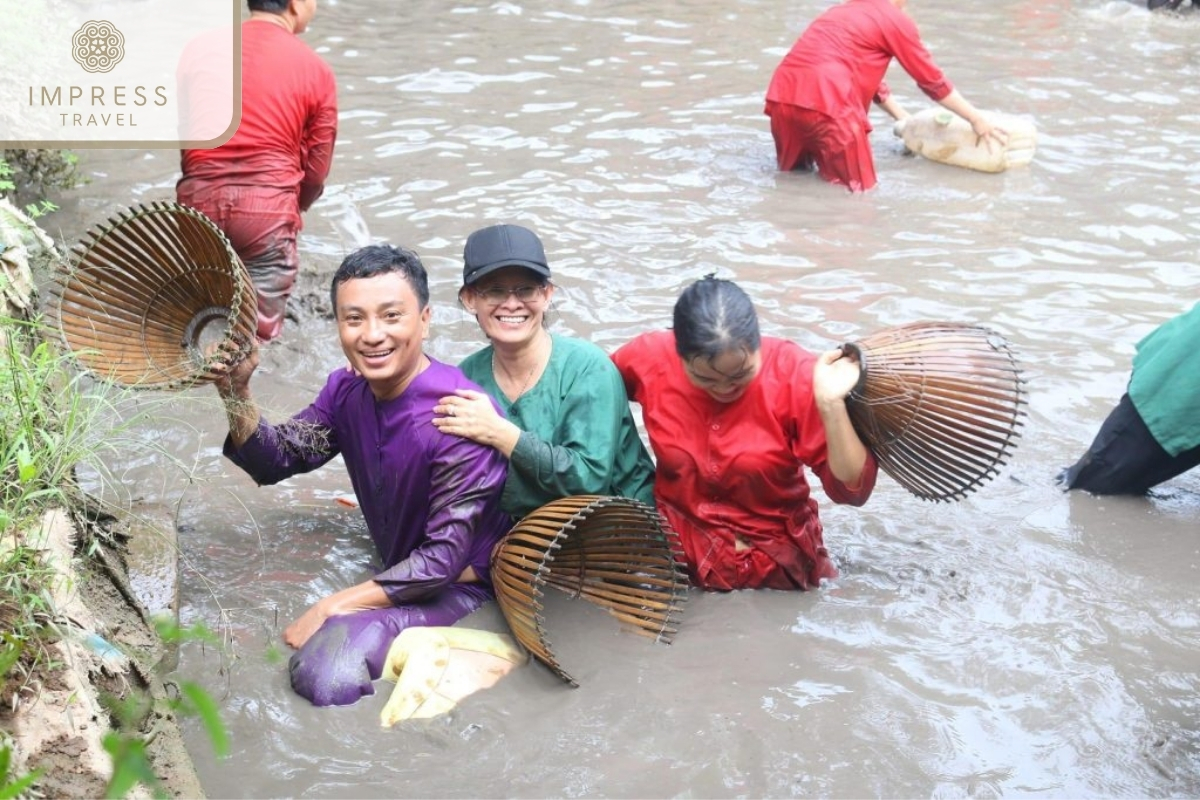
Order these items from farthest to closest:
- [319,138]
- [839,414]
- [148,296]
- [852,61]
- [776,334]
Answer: [852,61] < [776,334] < [319,138] < [148,296] < [839,414]

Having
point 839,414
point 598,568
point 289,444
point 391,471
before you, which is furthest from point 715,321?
point 289,444

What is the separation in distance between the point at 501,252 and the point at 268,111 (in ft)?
6.93

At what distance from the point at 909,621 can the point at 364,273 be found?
82.9 inches

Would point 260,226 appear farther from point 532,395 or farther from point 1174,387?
point 1174,387

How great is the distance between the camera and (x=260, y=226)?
5.70m

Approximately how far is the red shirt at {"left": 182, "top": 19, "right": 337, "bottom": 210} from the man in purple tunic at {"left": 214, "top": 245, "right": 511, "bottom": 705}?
1898 mm

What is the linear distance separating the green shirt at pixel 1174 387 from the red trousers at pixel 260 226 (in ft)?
11.9

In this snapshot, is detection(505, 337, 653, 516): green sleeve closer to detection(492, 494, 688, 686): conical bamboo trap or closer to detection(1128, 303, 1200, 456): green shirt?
detection(492, 494, 688, 686): conical bamboo trap

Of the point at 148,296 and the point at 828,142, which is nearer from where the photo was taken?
the point at 148,296

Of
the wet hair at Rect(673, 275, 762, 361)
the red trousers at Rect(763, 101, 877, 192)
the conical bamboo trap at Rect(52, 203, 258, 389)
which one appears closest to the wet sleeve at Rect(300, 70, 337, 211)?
the conical bamboo trap at Rect(52, 203, 258, 389)

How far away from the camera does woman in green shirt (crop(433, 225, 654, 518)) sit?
13.0ft

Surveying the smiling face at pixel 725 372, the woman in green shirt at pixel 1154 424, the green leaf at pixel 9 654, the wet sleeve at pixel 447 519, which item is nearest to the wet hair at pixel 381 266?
the wet sleeve at pixel 447 519

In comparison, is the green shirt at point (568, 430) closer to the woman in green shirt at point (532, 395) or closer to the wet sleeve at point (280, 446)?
the woman in green shirt at point (532, 395)

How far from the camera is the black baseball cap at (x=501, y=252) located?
4.06 metres
